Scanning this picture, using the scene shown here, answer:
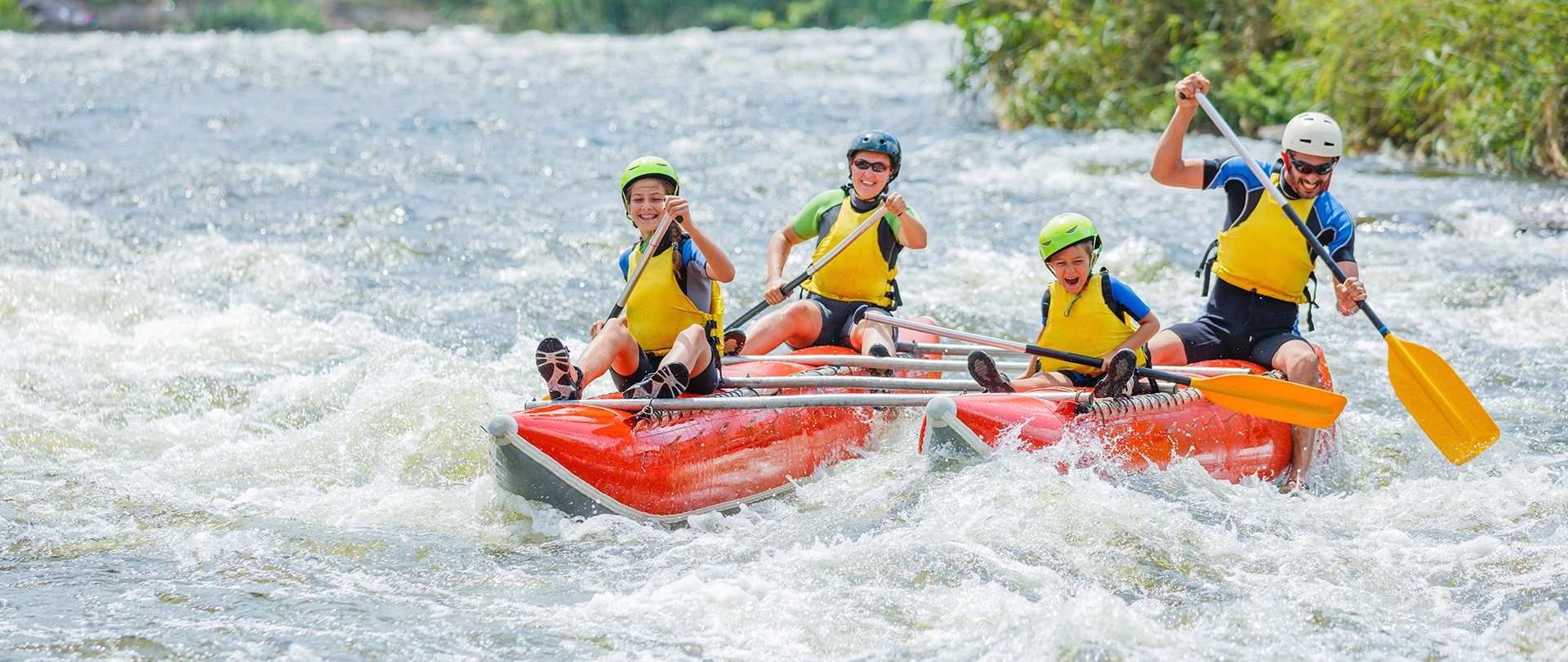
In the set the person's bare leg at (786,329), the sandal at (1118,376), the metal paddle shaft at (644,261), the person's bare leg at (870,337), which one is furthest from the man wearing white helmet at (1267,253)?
the metal paddle shaft at (644,261)

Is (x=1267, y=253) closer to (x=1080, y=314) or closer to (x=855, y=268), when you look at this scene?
(x=1080, y=314)

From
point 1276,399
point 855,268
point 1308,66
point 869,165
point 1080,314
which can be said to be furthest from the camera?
point 1308,66

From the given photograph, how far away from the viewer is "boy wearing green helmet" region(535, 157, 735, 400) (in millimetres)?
4852

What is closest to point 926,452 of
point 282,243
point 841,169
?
point 282,243

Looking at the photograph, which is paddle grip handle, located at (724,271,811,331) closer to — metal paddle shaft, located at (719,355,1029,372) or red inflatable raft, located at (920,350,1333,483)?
metal paddle shaft, located at (719,355,1029,372)

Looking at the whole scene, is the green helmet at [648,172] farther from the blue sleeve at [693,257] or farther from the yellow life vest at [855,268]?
the yellow life vest at [855,268]

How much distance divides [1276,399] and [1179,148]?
1.02 metres

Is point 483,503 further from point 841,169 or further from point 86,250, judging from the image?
point 841,169

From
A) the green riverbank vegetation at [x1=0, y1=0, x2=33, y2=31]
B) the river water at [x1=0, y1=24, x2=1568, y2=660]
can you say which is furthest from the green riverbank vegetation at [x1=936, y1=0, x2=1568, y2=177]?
the green riverbank vegetation at [x1=0, y1=0, x2=33, y2=31]

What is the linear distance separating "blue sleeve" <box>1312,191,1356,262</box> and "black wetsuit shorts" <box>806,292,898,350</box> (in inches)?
71.8

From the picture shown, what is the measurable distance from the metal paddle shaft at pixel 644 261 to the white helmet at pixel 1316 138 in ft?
7.57

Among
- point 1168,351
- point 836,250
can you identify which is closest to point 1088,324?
point 1168,351

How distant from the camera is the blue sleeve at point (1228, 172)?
523 centimetres

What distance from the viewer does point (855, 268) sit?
237 inches
